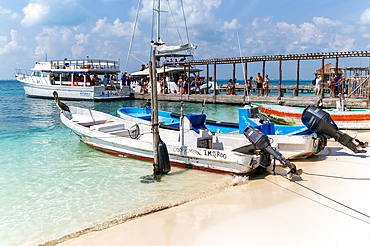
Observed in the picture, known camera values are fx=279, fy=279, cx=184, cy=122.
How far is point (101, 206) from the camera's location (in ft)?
18.6

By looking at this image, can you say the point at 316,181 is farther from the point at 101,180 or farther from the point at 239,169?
the point at 101,180

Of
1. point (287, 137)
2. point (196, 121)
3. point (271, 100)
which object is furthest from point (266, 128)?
point (271, 100)

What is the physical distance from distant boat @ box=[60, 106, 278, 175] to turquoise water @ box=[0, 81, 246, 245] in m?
0.25

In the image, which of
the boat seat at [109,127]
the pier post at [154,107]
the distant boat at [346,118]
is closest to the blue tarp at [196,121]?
the pier post at [154,107]

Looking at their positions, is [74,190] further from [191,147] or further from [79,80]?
[79,80]

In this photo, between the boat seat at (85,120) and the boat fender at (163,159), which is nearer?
the boat fender at (163,159)

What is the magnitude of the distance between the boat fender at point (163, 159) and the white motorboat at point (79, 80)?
78.6 ft

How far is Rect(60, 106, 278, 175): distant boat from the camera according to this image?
6620 mm

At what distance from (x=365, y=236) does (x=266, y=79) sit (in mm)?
20550

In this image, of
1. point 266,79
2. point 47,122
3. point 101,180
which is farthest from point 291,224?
point 266,79

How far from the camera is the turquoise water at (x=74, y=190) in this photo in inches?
199

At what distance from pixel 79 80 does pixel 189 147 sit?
1043 inches

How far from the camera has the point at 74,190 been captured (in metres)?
6.59

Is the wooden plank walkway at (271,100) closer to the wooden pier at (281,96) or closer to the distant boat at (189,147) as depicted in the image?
the wooden pier at (281,96)
